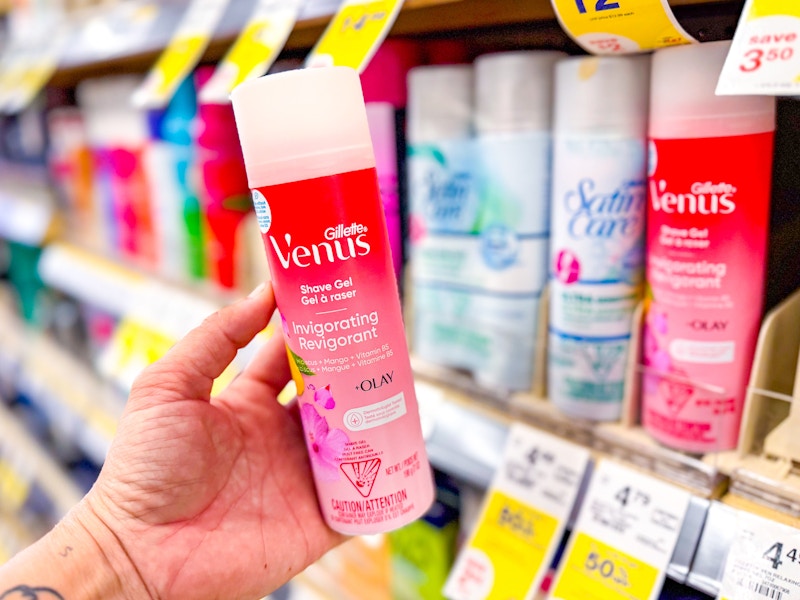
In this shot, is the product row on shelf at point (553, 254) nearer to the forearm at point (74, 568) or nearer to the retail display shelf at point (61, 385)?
the forearm at point (74, 568)

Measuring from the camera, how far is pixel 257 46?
0.79 m

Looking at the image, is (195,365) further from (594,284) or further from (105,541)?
(594,284)

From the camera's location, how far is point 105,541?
0.65 meters

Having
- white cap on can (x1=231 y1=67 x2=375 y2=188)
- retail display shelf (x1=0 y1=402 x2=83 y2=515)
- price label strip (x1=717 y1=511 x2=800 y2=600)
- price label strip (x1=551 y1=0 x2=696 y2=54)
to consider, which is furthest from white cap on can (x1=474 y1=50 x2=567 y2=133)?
retail display shelf (x1=0 y1=402 x2=83 y2=515)

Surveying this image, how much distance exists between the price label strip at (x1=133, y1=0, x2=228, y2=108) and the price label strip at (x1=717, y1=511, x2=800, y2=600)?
825mm

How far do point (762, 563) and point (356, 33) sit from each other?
1.86 ft

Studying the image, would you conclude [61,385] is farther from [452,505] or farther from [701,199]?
[701,199]

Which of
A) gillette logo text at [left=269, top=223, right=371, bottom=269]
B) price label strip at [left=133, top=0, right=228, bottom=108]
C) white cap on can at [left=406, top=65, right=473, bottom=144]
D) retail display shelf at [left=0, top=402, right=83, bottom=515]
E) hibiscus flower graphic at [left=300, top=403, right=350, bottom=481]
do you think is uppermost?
price label strip at [left=133, top=0, right=228, bottom=108]

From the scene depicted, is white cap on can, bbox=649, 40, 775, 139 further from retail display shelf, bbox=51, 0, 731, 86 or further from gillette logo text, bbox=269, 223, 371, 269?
gillette logo text, bbox=269, 223, 371, 269

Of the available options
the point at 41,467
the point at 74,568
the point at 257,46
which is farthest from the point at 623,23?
the point at 41,467

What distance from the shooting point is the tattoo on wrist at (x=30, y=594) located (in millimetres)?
598

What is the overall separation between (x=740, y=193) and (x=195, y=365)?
52 cm

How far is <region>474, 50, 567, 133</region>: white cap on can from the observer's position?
716mm

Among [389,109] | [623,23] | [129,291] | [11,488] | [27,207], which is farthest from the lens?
[11,488]
